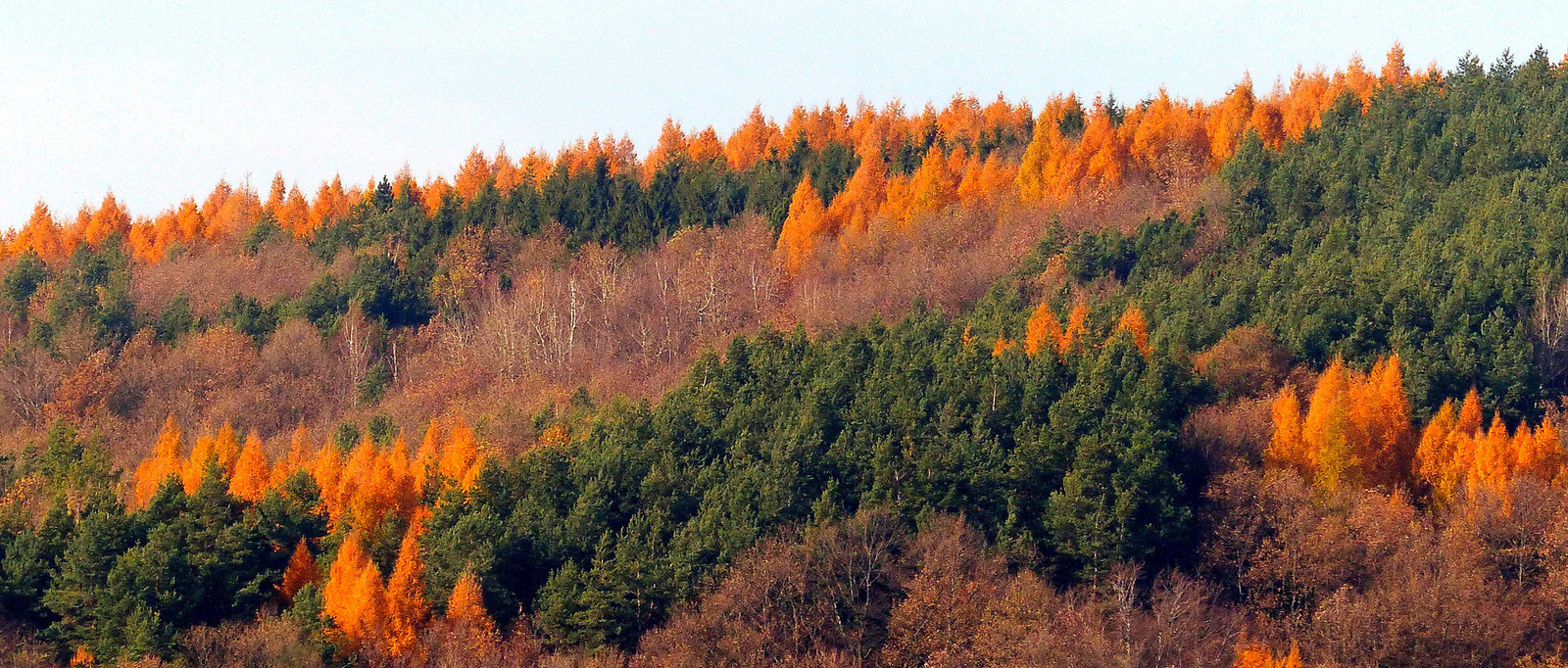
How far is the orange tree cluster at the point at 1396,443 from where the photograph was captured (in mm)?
50000

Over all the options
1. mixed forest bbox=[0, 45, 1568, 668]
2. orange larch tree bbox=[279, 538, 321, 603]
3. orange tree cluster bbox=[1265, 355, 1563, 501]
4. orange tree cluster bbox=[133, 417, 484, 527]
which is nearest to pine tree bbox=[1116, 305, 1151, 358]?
mixed forest bbox=[0, 45, 1568, 668]

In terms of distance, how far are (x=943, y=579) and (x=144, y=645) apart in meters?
20.2

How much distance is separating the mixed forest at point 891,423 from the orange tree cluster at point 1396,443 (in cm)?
16

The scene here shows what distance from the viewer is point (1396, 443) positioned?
171 feet

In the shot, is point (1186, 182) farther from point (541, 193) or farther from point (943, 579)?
point (943, 579)

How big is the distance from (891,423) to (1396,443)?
15.8 m

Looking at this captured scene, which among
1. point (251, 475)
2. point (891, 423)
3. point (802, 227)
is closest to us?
point (891, 423)


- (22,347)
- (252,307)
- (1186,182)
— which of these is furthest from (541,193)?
(1186,182)

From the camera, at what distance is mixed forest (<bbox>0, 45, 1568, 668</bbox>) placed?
43562mm

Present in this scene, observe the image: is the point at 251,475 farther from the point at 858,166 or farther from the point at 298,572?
the point at 858,166

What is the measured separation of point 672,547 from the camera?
46.1 m

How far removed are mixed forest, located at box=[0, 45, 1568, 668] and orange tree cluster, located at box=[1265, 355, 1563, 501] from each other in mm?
158

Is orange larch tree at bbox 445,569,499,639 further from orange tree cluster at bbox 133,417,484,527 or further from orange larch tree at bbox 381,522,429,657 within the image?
orange tree cluster at bbox 133,417,484,527

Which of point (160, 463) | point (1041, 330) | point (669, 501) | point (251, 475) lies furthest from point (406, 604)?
point (1041, 330)
